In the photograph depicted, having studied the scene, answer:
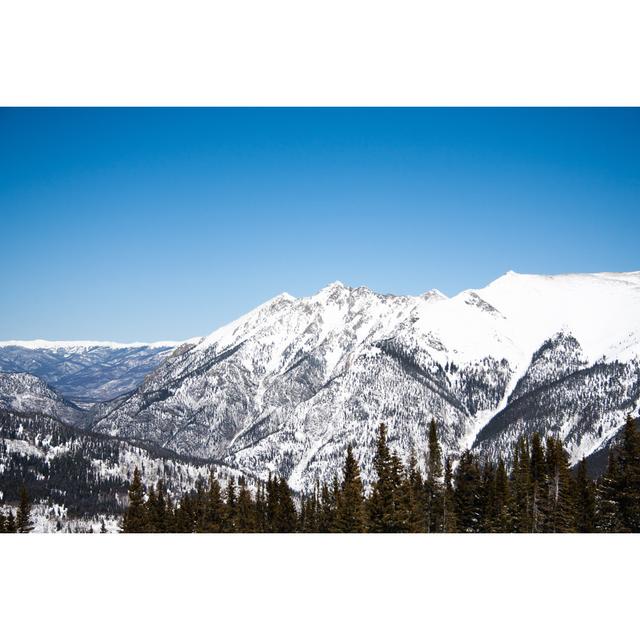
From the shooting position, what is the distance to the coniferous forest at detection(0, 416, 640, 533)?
123 ft

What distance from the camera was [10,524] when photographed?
206ft

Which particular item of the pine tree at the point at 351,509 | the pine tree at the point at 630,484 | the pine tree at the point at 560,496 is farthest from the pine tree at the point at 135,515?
the pine tree at the point at 630,484

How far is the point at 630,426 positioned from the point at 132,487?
35320 millimetres

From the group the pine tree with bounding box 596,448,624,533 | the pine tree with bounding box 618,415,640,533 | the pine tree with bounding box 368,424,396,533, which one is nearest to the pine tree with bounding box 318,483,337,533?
the pine tree with bounding box 368,424,396,533

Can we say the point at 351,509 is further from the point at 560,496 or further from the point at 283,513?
the point at 283,513

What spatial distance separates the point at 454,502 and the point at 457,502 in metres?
0.27

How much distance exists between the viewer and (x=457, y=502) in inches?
2044

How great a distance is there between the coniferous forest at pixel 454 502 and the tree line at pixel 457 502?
6 centimetres

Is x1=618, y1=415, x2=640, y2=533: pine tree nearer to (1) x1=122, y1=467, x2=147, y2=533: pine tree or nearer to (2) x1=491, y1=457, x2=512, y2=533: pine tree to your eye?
(2) x1=491, y1=457, x2=512, y2=533: pine tree

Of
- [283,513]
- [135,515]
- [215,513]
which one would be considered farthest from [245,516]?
[135,515]

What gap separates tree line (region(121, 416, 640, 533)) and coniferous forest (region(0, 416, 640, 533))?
0.06 metres

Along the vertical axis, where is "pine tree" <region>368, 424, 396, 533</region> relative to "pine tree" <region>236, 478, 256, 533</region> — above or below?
above
